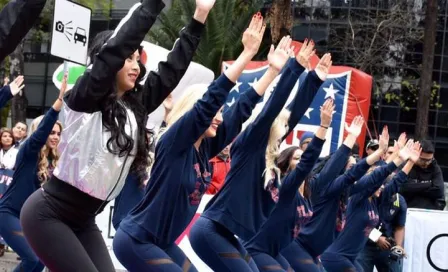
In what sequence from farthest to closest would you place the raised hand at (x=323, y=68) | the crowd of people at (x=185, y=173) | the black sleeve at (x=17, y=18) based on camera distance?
the raised hand at (x=323, y=68)
the crowd of people at (x=185, y=173)
the black sleeve at (x=17, y=18)

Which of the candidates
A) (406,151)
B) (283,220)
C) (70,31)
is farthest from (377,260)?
(70,31)

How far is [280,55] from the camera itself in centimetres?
739

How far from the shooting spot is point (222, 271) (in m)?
7.14

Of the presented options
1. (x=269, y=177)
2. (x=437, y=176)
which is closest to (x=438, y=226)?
(x=437, y=176)

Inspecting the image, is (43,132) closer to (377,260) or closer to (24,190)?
(24,190)

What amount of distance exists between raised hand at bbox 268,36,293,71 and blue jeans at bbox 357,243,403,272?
5440mm

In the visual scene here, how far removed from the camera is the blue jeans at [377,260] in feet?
40.8

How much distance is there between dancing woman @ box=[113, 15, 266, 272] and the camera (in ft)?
20.2

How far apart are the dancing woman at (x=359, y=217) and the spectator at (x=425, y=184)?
6.22 ft

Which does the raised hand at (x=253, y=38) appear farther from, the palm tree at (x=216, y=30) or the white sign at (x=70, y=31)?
the palm tree at (x=216, y=30)

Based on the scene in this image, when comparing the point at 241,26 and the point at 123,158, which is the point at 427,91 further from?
the point at 123,158

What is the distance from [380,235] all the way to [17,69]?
42.5 ft

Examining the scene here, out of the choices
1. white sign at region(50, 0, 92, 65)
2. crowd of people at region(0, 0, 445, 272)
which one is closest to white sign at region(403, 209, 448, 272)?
crowd of people at region(0, 0, 445, 272)

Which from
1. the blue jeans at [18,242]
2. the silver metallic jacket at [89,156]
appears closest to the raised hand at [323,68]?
the silver metallic jacket at [89,156]
